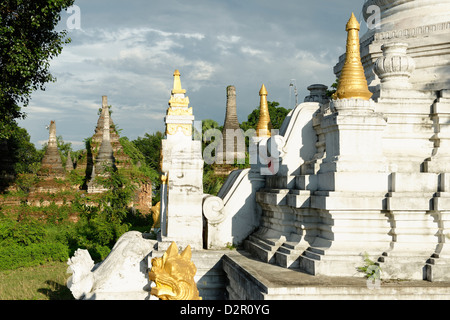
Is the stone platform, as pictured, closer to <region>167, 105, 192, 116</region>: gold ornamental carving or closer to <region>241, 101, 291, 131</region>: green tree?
<region>167, 105, 192, 116</region>: gold ornamental carving

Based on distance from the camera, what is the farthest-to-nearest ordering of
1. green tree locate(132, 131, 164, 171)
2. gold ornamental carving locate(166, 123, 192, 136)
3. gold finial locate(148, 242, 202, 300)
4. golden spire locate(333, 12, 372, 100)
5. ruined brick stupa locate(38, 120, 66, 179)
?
1. green tree locate(132, 131, 164, 171)
2. ruined brick stupa locate(38, 120, 66, 179)
3. gold ornamental carving locate(166, 123, 192, 136)
4. golden spire locate(333, 12, 372, 100)
5. gold finial locate(148, 242, 202, 300)

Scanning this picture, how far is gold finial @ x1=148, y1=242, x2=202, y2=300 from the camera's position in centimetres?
719

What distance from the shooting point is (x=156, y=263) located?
295 inches

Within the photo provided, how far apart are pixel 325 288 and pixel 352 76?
11.6 ft

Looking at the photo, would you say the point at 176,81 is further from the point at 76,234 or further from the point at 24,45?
the point at 76,234

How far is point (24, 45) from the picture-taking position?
14141 millimetres

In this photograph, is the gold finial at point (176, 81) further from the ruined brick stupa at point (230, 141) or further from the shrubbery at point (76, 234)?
the ruined brick stupa at point (230, 141)

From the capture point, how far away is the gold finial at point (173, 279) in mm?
7188

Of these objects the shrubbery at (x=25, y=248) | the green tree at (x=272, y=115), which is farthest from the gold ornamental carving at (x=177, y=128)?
the green tree at (x=272, y=115)

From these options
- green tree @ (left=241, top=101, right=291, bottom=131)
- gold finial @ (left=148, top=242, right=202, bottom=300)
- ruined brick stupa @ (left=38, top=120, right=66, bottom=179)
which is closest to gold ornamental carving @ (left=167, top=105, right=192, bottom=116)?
gold finial @ (left=148, top=242, right=202, bottom=300)

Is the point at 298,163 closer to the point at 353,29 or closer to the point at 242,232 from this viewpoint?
the point at 242,232

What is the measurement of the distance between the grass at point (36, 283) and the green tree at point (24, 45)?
4.47 meters

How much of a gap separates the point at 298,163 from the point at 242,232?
5.90 ft

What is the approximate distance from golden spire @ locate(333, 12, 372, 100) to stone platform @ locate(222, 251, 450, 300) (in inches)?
114
